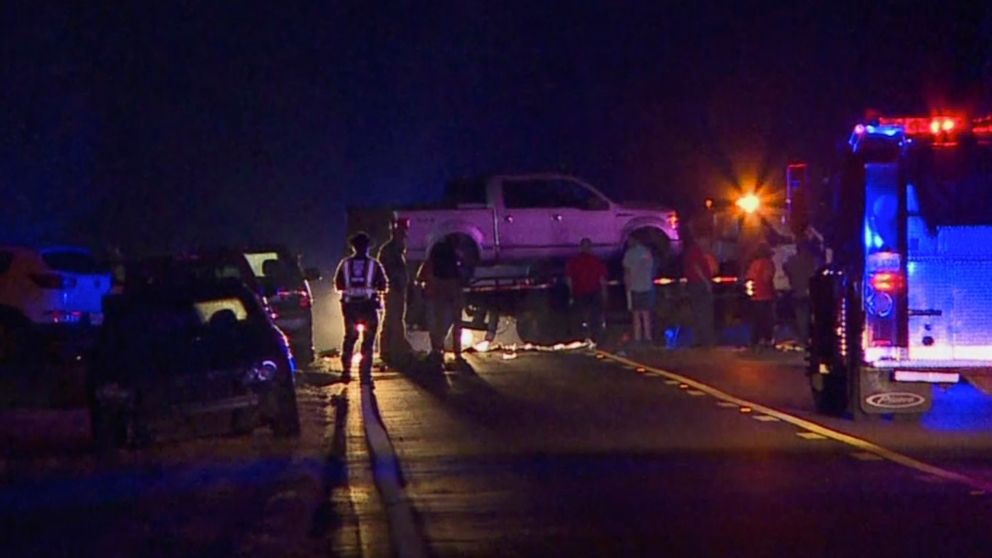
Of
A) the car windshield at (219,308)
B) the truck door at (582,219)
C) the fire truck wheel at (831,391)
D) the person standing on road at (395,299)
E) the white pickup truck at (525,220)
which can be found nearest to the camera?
the car windshield at (219,308)

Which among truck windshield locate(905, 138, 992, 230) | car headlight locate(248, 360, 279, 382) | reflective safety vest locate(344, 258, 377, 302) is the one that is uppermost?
truck windshield locate(905, 138, 992, 230)

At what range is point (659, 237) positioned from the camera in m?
28.0

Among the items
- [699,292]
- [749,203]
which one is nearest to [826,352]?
[699,292]

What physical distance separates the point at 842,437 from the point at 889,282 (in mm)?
1621

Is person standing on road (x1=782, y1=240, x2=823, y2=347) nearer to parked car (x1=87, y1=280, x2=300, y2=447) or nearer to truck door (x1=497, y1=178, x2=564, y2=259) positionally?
truck door (x1=497, y1=178, x2=564, y2=259)

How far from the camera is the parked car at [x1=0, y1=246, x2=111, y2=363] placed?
24734 mm

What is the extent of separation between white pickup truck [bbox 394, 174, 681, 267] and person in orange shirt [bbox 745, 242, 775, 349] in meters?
2.43

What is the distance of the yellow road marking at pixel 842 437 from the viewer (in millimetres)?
11945

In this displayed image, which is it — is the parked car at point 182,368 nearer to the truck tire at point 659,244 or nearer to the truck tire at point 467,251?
the truck tire at point 467,251

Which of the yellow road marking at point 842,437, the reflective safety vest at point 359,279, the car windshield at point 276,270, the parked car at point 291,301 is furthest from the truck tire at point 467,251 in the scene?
the yellow road marking at point 842,437

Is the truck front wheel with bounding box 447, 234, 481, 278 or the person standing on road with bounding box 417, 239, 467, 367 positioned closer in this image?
the person standing on road with bounding box 417, 239, 467, 367

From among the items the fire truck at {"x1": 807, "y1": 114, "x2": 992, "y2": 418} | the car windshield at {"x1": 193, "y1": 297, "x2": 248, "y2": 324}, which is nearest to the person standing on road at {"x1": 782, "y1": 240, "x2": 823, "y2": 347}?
the fire truck at {"x1": 807, "y1": 114, "x2": 992, "y2": 418}

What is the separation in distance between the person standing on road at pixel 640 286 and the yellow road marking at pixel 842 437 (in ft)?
16.8

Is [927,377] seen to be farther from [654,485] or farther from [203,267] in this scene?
[203,267]
